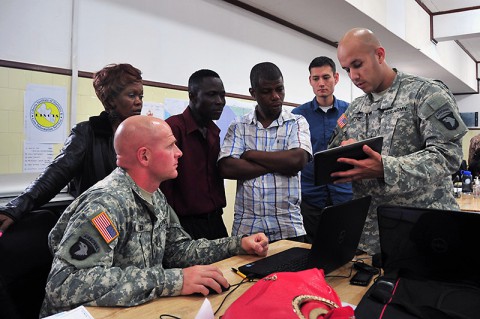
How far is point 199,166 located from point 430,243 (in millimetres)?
1208

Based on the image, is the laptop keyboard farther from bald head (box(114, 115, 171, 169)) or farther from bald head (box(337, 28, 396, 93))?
bald head (box(337, 28, 396, 93))

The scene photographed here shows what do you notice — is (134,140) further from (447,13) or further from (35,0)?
(447,13)

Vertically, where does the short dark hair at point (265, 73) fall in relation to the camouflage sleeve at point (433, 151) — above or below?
above

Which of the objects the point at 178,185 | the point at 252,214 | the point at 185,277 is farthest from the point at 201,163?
the point at 185,277

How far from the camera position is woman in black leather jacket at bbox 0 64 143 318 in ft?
3.79

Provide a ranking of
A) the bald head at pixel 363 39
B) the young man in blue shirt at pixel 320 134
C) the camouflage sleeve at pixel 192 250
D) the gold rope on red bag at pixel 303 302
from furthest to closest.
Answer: the young man in blue shirt at pixel 320 134, the bald head at pixel 363 39, the camouflage sleeve at pixel 192 250, the gold rope on red bag at pixel 303 302

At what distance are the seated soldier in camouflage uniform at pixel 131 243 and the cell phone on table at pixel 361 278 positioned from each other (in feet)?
1.29

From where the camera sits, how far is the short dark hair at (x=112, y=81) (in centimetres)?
192

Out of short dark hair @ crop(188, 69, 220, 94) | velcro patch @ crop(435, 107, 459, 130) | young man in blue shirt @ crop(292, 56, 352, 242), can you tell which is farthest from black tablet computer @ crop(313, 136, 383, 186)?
young man in blue shirt @ crop(292, 56, 352, 242)

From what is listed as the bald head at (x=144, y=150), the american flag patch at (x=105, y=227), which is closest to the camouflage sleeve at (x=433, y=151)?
the bald head at (x=144, y=150)

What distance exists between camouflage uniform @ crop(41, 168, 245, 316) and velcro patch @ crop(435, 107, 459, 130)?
120cm

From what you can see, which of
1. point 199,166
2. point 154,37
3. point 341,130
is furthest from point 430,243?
point 154,37

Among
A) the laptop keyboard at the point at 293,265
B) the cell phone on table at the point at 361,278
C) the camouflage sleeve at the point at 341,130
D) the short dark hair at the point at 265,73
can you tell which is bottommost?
the cell phone on table at the point at 361,278

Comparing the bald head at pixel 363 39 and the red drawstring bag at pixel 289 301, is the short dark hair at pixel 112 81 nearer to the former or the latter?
the bald head at pixel 363 39
